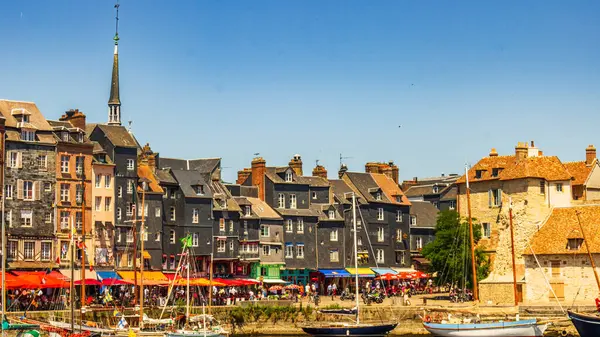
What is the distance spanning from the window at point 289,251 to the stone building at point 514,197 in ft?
50.7

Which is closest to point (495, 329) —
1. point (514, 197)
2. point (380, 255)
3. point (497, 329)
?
point (497, 329)

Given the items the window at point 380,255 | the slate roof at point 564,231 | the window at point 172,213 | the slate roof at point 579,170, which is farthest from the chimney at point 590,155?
the window at point 172,213

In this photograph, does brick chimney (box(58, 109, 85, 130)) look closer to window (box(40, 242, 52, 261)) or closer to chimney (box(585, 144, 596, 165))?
window (box(40, 242, 52, 261))

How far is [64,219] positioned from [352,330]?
2289cm

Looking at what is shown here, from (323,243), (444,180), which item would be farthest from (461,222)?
(444,180)

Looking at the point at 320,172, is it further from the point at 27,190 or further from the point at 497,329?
the point at 497,329

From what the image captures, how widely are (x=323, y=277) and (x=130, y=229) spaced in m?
18.6

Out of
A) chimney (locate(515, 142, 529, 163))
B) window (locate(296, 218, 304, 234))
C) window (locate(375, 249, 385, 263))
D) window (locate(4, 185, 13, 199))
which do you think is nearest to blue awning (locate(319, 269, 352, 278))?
window (locate(296, 218, 304, 234))

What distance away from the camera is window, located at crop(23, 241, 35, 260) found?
247ft

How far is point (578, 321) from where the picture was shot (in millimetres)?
60438

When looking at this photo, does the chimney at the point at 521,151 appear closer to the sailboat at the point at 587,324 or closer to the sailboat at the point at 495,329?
the sailboat at the point at 495,329

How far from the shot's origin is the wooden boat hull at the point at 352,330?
64.4 m

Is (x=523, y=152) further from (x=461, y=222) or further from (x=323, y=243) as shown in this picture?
(x=323, y=243)

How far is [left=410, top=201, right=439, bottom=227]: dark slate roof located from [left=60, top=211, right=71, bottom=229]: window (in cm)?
3591
